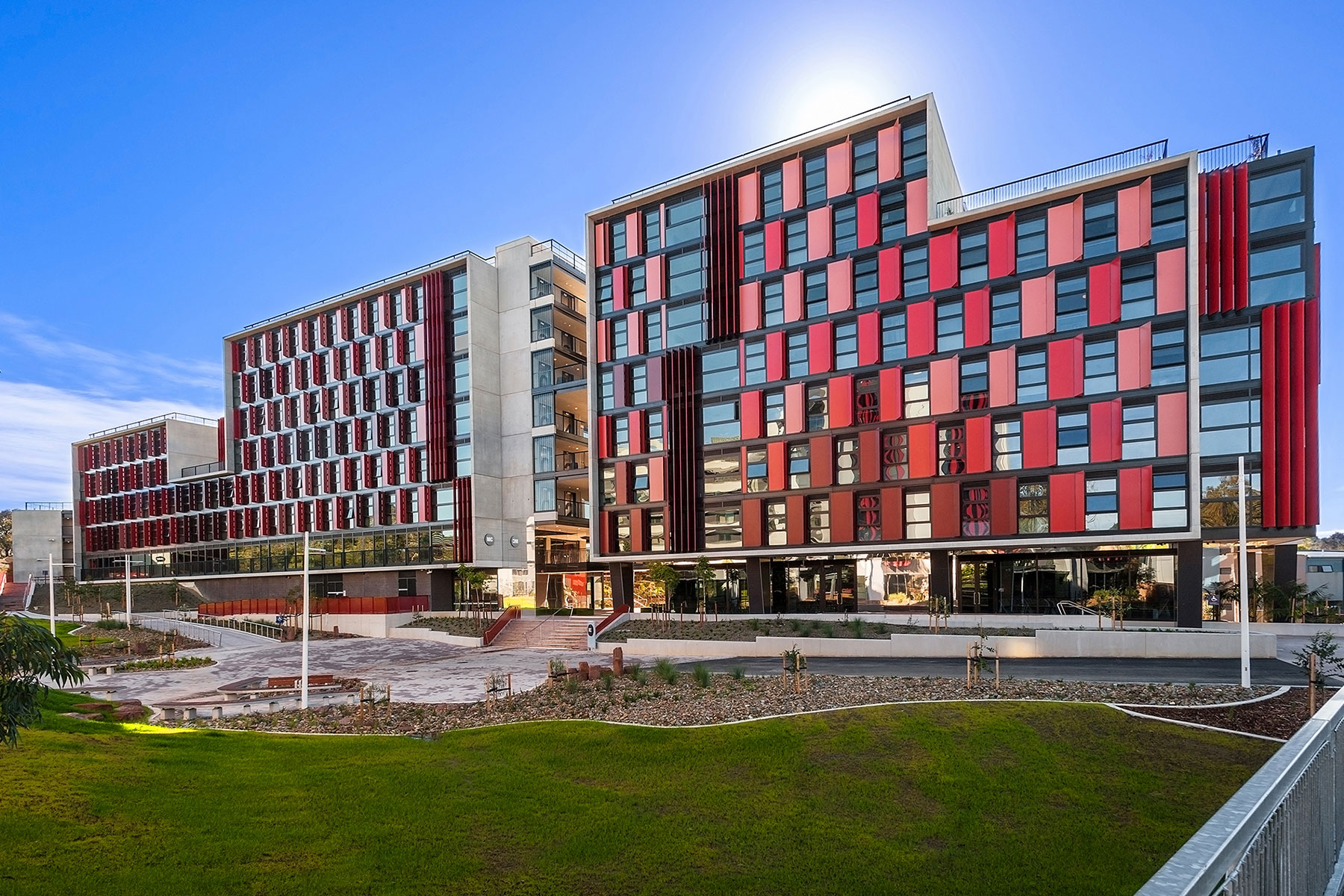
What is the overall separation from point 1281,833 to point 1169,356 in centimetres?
3936

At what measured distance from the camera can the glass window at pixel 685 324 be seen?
48719 millimetres

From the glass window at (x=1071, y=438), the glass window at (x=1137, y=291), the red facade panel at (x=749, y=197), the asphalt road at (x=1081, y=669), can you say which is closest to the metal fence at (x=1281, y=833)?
the asphalt road at (x=1081, y=669)

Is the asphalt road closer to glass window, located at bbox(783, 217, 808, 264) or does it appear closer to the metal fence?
the metal fence

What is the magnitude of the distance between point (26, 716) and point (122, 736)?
→ 7189 millimetres

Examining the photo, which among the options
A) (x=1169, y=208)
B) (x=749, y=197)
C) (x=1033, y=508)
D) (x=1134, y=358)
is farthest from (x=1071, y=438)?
(x=749, y=197)

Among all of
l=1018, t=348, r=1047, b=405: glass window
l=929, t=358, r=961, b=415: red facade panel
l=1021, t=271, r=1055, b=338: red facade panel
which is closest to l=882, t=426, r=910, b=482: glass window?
l=929, t=358, r=961, b=415: red facade panel

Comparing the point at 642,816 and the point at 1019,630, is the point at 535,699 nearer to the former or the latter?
the point at 642,816

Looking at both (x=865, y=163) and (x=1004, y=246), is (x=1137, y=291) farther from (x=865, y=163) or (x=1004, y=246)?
(x=865, y=163)

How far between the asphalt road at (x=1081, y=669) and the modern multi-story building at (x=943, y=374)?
11.6 meters

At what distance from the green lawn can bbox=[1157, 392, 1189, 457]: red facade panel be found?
25.6 metres

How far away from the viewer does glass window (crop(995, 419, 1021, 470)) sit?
3928cm

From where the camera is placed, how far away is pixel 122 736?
1462cm

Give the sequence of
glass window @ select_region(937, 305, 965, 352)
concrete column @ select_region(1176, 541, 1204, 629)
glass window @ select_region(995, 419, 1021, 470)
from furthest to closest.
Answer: glass window @ select_region(937, 305, 965, 352), glass window @ select_region(995, 419, 1021, 470), concrete column @ select_region(1176, 541, 1204, 629)

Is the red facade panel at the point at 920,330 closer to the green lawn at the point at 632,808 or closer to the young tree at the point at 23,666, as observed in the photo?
the green lawn at the point at 632,808
